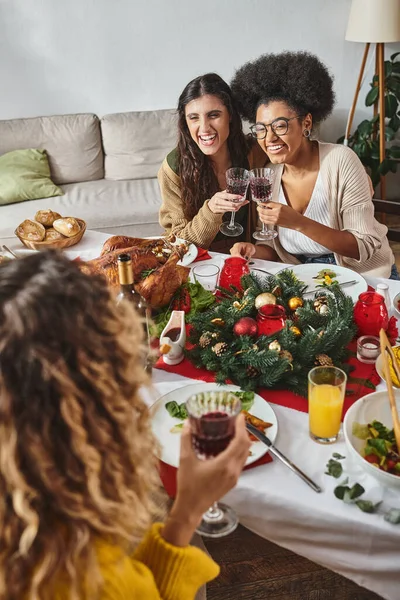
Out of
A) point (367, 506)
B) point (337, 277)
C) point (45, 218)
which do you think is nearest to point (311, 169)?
point (337, 277)

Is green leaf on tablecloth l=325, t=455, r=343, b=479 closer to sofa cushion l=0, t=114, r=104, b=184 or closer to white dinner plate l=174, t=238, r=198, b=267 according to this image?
white dinner plate l=174, t=238, r=198, b=267

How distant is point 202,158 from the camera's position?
239cm

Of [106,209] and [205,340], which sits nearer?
[205,340]

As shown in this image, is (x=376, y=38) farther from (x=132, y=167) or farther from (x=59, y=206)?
(x=59, y=206)

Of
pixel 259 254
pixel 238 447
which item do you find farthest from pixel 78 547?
pixel 259 254

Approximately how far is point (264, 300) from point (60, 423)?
2.88 feet

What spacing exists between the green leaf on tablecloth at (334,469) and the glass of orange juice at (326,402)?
72 mm

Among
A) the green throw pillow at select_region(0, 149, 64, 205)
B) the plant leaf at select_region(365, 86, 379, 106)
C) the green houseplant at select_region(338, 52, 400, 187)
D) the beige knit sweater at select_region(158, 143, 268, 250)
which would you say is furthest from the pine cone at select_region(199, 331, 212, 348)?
the plant leaf at select_region(365, 86, 379, 106)

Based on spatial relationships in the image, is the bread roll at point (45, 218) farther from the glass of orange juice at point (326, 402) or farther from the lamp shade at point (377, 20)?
the lamp shade at point (377, 20)

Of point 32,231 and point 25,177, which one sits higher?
point 32,231

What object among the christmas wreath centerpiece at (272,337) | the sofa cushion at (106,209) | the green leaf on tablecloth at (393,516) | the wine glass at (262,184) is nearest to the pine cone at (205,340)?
the christmas wreath centerpiece at (272,337)

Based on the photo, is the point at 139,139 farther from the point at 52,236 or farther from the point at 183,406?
the point at 183,406

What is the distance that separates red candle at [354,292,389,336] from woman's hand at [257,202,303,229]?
560 mm

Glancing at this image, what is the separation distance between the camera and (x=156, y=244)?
1749 mm
